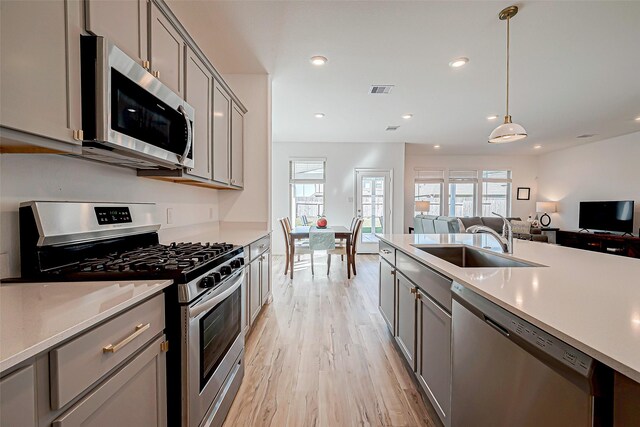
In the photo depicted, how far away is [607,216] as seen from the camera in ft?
19.7

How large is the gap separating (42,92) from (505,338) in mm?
1736

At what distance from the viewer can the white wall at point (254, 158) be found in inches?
130

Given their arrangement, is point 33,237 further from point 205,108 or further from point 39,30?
point 205,108

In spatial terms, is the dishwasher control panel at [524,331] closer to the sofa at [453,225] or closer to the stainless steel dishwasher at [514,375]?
the stainless steel dishwasher at [514,375]

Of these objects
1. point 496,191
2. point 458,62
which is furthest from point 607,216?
point 458,62

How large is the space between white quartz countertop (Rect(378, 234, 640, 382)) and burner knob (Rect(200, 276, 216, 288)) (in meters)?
1.11

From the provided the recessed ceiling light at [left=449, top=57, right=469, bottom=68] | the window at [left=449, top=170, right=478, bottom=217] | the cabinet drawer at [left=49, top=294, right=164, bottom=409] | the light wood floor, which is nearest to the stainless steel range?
the cabinet drawer at [left=49, top=294, right=164, bottom=409]

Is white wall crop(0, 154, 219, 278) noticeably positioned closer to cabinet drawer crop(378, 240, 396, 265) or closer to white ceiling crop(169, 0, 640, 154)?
white ceiling crop(169, 0, 640, 154)

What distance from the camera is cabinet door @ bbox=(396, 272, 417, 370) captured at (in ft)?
5.98

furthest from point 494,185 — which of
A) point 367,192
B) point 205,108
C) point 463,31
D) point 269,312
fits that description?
point 205,108

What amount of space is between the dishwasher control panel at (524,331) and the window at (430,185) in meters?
7.45

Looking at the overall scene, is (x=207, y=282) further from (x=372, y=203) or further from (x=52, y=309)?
(x=372, y=203)

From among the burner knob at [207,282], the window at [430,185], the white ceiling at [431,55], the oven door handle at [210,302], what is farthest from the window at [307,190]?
the burner knob at [207,282]

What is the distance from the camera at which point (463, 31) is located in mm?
2467
